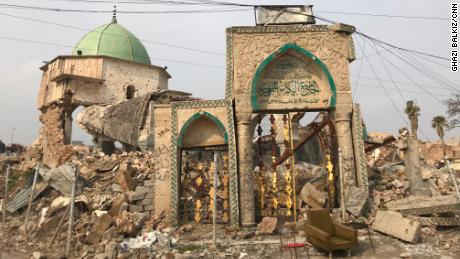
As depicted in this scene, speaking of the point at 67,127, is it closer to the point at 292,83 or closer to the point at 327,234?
the point at 292,83

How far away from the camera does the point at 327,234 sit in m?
6.76

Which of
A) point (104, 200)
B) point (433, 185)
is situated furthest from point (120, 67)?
point (433, 185)

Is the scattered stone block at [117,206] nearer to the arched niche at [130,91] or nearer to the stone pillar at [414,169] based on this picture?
the stone pillar at [414,169]

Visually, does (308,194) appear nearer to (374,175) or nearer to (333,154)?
(333,154)

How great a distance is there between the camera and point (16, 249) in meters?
8.78

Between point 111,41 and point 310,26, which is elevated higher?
point 111,41

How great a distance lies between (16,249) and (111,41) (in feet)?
75.2

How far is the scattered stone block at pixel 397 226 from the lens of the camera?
745cm

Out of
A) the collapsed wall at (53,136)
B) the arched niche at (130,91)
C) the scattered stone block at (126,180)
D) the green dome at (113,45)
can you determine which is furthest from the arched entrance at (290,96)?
the green dome at (113,45)

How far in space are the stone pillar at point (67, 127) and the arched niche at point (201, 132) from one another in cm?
1751

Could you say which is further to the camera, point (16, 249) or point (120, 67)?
point (120, 67)

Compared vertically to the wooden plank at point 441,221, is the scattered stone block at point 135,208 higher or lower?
higher

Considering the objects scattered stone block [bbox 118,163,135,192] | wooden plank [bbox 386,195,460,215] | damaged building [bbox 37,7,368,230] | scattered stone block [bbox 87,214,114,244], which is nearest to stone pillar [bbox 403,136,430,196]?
wooden plank [bbox 386,195,460,215]

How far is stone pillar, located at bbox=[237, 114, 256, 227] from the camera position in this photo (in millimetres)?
9812
